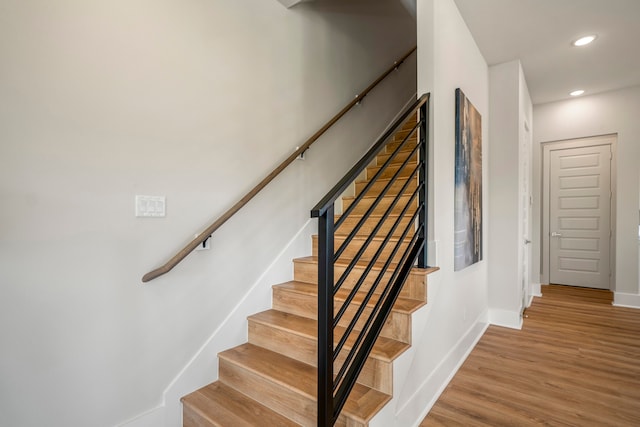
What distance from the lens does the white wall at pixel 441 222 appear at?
1.86 m

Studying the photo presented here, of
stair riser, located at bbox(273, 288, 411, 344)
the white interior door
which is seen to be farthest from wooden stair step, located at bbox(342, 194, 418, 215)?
the white interior door

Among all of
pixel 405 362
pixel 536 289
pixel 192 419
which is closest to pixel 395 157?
pixel 405 362

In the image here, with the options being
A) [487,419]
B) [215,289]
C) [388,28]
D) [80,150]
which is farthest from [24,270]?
[388,28]

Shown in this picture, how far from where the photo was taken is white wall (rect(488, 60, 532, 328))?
3305 mm

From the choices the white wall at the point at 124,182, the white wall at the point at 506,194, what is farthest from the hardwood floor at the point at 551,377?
the white wall at the point at 124,182

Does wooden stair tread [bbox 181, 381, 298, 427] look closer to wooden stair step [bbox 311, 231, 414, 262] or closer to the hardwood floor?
the hardwood floor

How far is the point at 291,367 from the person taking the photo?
1789mm

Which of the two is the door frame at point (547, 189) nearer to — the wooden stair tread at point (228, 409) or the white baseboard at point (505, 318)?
the white baseboard at point (505, 318)

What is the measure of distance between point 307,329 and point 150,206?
43.9 inches

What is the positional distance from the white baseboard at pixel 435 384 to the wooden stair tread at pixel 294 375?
0.22 m

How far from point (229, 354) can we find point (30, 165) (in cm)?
139

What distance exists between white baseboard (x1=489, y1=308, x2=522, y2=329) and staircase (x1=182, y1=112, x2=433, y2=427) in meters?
1.91

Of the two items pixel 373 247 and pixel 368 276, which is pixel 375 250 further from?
pixel 368 276

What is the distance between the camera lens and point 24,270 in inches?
50.6
